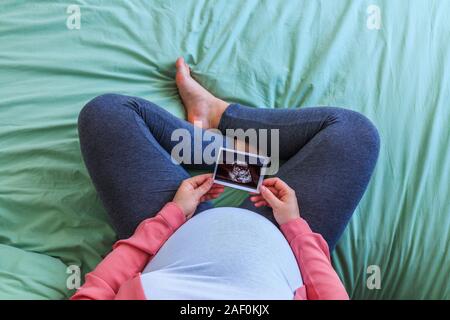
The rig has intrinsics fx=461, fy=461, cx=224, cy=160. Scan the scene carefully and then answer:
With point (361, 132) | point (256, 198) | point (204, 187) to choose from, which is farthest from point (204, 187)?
point (361, 132)

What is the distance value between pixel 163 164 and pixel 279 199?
0.24m

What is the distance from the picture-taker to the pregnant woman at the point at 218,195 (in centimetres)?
71

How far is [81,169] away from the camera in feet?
3.36

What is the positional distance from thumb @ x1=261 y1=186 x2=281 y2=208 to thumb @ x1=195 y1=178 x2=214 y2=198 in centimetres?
11

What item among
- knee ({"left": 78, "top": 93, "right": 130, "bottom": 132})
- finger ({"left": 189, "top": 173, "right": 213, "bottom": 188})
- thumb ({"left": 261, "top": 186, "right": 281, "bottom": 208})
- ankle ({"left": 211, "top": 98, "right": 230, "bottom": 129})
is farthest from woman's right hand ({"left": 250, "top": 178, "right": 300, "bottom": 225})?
knee ({"left": 78, "top": 93, "right": 130, "bottom": 132})

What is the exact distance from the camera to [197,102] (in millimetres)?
1103

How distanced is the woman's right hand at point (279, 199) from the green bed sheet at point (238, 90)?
0.40 feet

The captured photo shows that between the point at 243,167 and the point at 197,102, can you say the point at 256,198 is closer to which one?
the point at 243,167

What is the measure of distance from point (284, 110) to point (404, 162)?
0.94 feet

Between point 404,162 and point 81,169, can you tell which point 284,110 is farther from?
point 81,169

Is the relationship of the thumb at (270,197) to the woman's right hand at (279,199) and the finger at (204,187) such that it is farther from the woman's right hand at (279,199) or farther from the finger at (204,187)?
the finger at (204,187)

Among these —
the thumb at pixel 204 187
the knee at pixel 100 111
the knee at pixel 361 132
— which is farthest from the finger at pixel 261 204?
the knee at pixel 100 111

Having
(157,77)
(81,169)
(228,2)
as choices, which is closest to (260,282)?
(81,169)

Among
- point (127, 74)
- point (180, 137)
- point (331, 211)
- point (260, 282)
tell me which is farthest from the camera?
point (127, 74)
